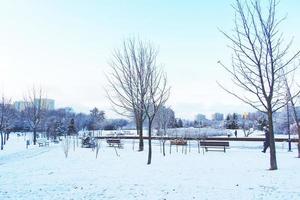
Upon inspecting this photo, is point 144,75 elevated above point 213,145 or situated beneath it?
elevated above

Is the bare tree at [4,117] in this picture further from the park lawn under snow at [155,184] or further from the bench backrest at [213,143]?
the park lawn under snow at [155,184]

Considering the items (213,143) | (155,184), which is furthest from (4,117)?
(155,184)

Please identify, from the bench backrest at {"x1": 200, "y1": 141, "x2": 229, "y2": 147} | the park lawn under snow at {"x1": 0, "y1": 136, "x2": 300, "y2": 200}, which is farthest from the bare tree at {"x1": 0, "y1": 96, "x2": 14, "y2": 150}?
the park lawn under snow at {"x1": 0, "y1": 136, "x2": 300, "y2": 200}

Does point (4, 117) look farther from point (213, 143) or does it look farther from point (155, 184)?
point (155, 184)

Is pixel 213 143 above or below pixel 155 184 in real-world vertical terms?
above

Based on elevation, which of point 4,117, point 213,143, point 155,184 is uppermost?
point 4,117

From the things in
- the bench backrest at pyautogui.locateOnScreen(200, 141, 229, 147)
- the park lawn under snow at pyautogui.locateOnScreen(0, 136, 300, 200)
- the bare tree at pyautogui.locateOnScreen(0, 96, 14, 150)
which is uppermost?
the bare tree at pyautogui.locateOnScreen(0, 96, 14, 150)

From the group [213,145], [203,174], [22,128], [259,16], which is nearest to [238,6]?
[259,16]

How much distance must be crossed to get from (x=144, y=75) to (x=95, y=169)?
6.67m

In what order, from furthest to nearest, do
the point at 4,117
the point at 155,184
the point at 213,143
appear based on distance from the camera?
the point at 4,117 < the point at 213,143 < the point at 155,184

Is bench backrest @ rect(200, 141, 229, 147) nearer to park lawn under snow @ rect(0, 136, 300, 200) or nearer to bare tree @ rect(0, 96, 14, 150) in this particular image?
park lawn under snow @ rect(0, 136, 300, 200)

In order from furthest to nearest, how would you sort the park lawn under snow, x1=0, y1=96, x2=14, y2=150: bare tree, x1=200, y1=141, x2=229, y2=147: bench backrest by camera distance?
x1=0, y1=96, x2=14, y2=150: bare tree, x1=200, y1=141, x2=229, y2=147: bench backrest, the park lawn under snow

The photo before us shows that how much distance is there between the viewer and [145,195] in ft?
32.5

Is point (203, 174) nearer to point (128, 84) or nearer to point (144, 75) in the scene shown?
point (144, 75)
